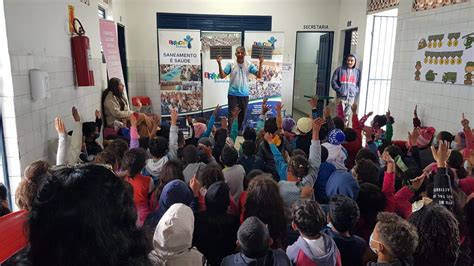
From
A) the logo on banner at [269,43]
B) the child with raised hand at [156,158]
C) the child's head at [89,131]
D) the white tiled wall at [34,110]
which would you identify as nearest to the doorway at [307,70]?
the logo on banner at [269,43]

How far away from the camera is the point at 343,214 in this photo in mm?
1756

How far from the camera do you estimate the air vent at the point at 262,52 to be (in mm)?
6938

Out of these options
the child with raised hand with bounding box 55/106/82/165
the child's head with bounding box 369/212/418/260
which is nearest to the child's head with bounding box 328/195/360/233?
the child's head with bounding box 369/212/418/260

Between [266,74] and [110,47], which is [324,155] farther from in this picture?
[266,74]

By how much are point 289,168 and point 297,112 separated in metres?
7.29

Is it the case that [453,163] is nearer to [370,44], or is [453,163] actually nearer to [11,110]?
[11,110]

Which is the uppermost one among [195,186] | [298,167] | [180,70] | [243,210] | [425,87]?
[180,70]

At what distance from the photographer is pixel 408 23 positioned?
5344 mm

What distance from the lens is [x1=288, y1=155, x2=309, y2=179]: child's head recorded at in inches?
93.4

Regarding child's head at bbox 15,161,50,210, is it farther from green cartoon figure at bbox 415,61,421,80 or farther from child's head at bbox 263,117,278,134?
green cartoon figure at bbox 415,61,421,80

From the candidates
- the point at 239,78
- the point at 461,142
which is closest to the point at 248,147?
the point at 461,142

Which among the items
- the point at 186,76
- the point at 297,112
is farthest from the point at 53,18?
the point at 297,112

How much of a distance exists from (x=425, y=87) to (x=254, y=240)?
4.40 metres

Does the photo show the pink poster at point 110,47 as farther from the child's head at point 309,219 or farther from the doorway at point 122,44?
the child's head at point 309,219
